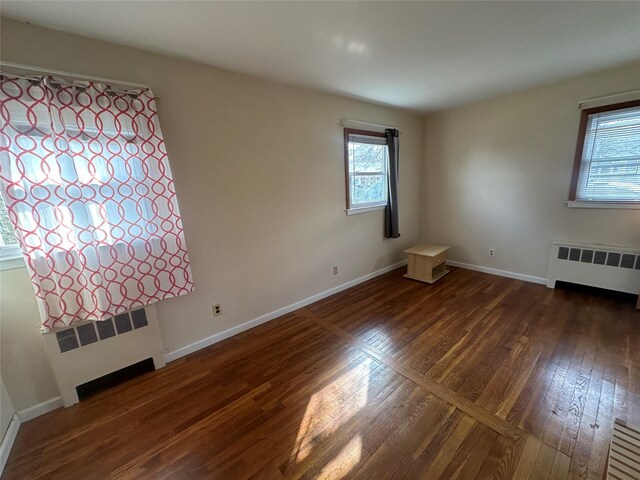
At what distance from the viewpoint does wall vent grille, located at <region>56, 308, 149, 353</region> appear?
175 centimetres

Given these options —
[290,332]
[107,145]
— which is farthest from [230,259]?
[107,145]

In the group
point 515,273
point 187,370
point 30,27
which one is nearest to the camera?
point 30,27

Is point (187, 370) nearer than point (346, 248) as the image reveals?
Yes

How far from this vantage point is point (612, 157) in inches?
108

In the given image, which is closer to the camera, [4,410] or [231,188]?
[4,410]

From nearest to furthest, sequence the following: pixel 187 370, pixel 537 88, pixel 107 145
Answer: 1. pixel 107 145
2. pixel 187 370
3. pixel 537 88

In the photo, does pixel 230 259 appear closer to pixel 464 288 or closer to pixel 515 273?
pixel 464 288

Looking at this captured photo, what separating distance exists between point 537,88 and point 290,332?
3.95 m

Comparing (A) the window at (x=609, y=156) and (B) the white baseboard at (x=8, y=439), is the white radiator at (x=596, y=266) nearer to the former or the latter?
(A) the window at (x=609, y=156)

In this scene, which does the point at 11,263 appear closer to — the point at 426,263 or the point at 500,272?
the point at 426,263

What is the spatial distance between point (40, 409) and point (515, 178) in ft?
16.7

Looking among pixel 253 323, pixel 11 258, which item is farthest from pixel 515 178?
pixel 11 258

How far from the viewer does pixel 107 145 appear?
1.73 meters

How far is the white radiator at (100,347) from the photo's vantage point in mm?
1739
